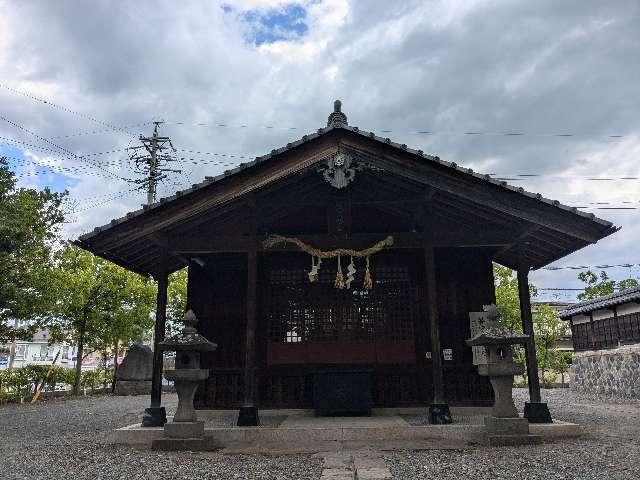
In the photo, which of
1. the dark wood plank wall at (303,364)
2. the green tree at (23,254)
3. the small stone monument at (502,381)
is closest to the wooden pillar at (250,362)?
the dark wood plank wall at (303,364)

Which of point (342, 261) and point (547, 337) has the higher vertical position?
point (342, 261)

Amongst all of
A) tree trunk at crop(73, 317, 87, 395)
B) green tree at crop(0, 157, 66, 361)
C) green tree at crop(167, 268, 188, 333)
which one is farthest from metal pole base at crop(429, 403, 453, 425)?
green tree at crop(167, 268, 188, 333)

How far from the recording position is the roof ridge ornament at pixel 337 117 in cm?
922

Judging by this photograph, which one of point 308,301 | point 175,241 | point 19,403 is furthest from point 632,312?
point 19,403

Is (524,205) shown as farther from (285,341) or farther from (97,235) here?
(97,235)

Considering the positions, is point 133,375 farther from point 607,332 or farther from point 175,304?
point 607,332

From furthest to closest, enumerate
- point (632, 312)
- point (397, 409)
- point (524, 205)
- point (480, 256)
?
point (632, 312) < point (480, 256) < point (397, 409) < point (524, 205)

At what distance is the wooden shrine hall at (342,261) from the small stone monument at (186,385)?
103 centimetres

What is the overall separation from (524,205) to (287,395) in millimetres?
6680

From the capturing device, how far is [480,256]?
1177 centimetres

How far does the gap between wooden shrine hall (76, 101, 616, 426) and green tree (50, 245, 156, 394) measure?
41.5 feet

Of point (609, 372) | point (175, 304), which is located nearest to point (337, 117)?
point (609, 372)

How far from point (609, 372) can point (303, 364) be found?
61.9ft

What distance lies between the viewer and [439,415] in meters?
8.60
